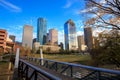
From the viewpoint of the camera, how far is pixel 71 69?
862 cm

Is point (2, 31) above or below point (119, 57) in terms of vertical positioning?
above

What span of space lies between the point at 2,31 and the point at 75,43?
8200cm

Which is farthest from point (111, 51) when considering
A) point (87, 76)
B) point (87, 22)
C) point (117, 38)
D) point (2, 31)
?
point (2, 31)

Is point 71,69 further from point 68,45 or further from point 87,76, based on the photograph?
point 68,45

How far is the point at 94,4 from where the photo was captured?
12.9m

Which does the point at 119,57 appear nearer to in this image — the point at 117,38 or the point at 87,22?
the point at 117,38

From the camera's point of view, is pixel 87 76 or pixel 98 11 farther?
pixel 98 11

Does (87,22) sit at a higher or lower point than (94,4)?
lower

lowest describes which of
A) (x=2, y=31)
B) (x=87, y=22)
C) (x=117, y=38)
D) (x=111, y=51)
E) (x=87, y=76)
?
(x=87, y=76)

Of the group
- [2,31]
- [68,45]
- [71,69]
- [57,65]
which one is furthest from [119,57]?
[68,45]

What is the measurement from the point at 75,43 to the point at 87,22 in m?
146

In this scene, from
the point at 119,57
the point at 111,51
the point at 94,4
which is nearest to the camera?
the point at 94,4

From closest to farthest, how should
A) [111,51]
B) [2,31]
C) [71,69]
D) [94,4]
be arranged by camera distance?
[71,69]
[94,4]
[111,51]
[2,31]

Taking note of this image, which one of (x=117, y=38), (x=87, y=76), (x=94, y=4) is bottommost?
(x=87, y=76)
